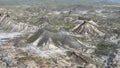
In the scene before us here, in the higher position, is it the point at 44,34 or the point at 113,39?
the point at 44,34

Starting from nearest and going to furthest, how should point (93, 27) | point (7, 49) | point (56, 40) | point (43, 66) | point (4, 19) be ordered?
point (43, 66) < point (7, 49) < point (56, 40) < point (93, 27) < point (4, 19)

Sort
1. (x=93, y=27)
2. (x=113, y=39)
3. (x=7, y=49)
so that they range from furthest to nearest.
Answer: (x=93, y=27) < (x=113, y=39) < (x=7, y=49)

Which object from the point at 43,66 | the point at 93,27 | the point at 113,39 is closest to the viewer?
the point at 43,66

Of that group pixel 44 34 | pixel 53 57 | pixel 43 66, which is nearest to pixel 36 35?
pixel 44 34

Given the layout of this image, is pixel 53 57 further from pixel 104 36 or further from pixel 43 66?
pixel 104 36

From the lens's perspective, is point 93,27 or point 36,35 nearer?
point 36,35

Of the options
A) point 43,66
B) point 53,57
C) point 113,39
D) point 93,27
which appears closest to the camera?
point 43,66

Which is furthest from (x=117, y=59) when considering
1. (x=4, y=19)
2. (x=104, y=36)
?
(x=4, y=19)

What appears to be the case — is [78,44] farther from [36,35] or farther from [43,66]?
[43,66]

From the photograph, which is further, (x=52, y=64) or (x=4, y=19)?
(x=4, y=19)
